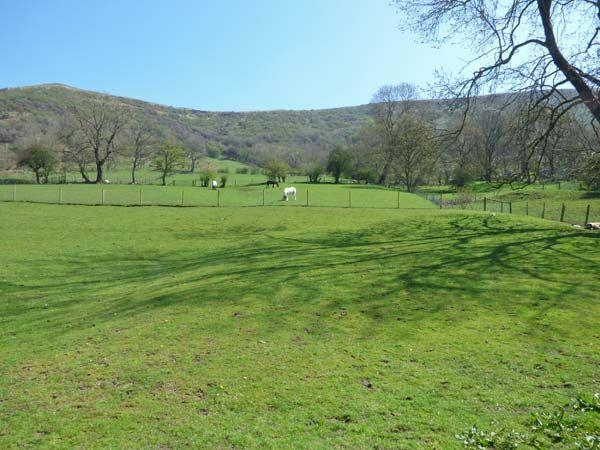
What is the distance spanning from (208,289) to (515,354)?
6563mm

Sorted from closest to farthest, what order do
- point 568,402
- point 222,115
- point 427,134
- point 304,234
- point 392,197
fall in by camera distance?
point 568,402 < point 427,134 < point 304,234 < point 392,197 < point 222,115

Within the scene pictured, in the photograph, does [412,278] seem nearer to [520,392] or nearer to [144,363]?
[520,392]

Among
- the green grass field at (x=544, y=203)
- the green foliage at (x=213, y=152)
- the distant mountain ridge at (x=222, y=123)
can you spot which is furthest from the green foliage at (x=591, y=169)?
the green foliage at (x=213, y=152)

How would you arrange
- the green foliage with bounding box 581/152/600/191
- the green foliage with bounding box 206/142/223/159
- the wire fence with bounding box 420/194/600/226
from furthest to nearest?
the green foliage with bounding box 206/142/223/159, the wire fence with bounding box 420/194/600/226, the green foliage with bounding box 581/152/600/191

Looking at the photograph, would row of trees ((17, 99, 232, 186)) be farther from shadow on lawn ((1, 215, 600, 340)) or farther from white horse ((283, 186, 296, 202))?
shadow on lawn ((1, 215, 600, 340))

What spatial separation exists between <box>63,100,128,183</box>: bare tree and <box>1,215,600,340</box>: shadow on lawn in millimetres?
56707

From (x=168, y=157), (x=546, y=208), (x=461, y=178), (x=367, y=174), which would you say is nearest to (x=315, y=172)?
(x=367, y=174)

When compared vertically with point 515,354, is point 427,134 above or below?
above

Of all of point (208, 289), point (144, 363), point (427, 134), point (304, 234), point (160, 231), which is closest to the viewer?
point (144, 363)

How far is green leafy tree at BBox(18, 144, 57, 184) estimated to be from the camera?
6303cm

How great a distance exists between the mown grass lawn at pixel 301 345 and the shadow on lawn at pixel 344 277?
0.24ft

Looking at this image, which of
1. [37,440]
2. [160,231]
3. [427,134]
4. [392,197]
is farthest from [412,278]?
[392,197]

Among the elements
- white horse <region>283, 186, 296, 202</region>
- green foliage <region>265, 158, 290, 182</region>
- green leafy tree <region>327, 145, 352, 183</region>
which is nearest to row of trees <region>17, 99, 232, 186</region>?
green foliage <region>265, 158, 290, 182</region>

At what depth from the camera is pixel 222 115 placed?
191 m
